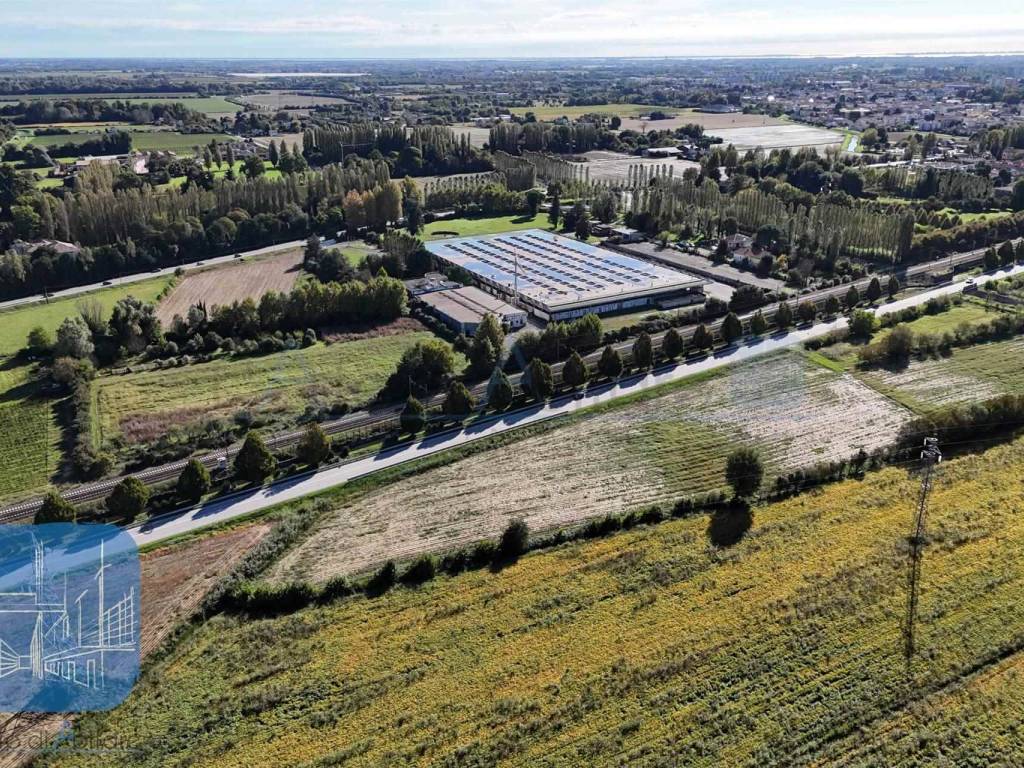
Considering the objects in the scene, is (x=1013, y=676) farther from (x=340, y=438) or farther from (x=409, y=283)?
(x=409, y=283)

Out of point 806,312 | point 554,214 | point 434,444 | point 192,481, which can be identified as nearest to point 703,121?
point 554,214

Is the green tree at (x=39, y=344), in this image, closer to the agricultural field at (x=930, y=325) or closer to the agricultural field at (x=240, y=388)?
the agricultural field at (x=240, y=388)

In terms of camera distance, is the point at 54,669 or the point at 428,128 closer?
the point at 54,669

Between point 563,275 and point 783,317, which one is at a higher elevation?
point 563,275

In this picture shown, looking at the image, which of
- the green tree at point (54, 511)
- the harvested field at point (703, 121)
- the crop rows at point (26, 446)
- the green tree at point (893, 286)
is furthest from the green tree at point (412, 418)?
the harvested field at point (703, 121)

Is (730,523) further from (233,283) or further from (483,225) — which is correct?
(483,225)

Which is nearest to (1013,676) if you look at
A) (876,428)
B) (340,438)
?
(876,428)
